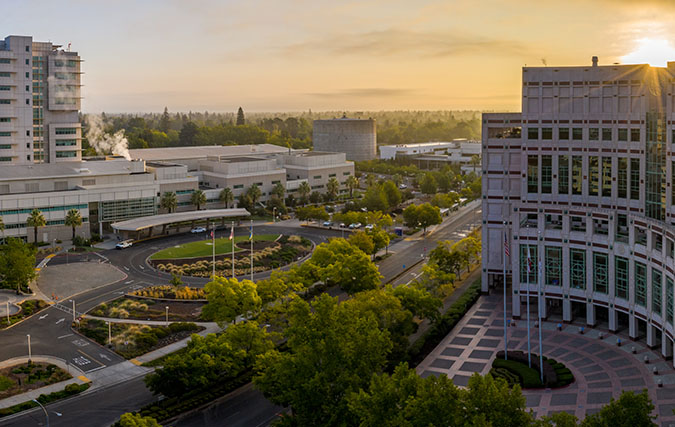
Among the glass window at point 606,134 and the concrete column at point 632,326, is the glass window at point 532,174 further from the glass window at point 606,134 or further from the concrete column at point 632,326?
the concrete column at point 632,326

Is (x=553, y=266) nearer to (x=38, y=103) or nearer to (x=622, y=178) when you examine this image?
(x=622, y=178)

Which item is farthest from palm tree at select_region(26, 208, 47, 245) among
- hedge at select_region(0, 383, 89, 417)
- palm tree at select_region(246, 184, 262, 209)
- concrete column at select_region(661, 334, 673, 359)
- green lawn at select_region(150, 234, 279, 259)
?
concrete column at select_region(661, 334, 673, 359)

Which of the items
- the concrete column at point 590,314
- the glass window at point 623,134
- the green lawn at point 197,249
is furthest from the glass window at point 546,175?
the green lawn at point 197,249

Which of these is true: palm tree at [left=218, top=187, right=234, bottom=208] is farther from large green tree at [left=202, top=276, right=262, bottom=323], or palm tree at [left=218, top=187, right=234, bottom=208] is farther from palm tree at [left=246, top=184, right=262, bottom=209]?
large green tree at [left=202, top=276, right=262, bottom=323]

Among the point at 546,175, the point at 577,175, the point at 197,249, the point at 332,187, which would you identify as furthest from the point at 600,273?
the point at 332,187

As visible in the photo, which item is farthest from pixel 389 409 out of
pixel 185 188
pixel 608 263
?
pixel 185 188

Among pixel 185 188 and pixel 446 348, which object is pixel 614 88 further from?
pixel 185 188
